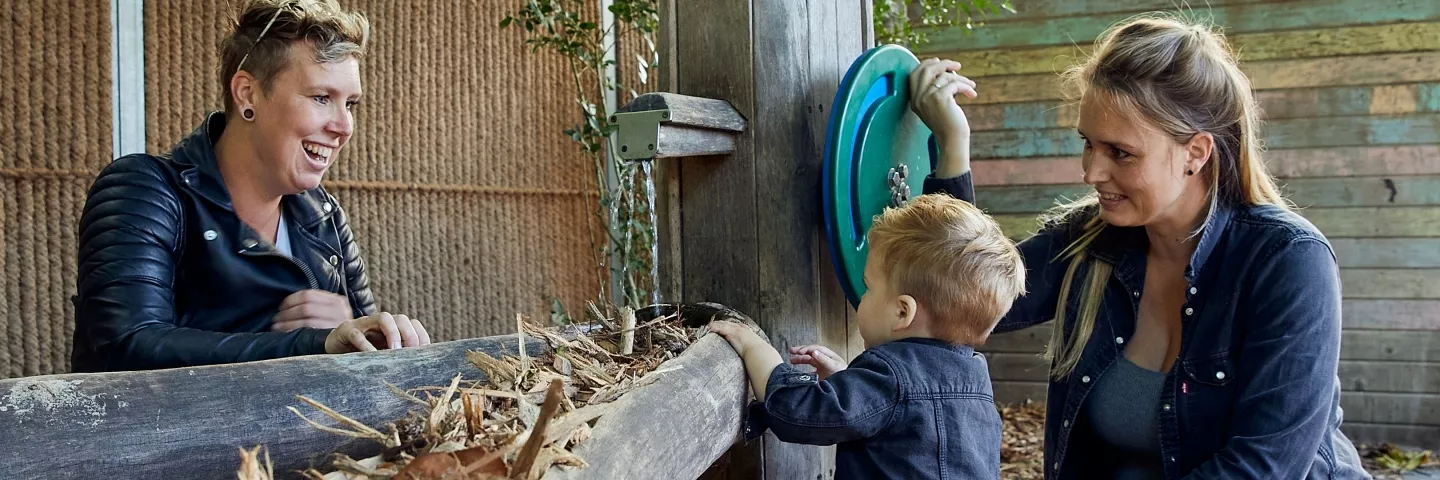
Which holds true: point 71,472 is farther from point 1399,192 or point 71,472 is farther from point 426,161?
point 1399,192

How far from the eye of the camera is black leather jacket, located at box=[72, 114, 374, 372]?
6.97 ft

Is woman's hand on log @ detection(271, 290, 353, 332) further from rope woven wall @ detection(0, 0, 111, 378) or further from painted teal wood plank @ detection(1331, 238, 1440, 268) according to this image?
painted teal wood plank @ detection(1331, 238, 1440, 268)

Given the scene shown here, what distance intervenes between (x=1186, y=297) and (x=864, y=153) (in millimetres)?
767

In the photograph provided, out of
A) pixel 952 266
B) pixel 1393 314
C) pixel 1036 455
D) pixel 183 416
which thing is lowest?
pixel 1036 455

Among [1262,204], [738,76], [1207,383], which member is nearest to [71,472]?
[738,76]

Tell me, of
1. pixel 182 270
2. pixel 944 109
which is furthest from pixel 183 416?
pixel 944 109

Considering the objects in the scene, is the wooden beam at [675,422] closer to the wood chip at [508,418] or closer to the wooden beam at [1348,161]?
the wood chip at [508,418]

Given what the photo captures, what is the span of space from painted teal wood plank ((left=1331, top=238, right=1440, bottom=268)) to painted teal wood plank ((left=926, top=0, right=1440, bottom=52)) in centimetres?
112

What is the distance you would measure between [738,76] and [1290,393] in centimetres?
128

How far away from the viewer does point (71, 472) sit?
1.47 metres

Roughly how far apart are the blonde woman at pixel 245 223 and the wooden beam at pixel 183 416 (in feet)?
0.94

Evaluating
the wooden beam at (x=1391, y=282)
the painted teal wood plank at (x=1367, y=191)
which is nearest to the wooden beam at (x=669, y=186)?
the painted teal wood plank at (x=1367, y=191)

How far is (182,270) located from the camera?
7.84 ft

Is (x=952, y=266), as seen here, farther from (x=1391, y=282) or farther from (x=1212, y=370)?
(x=1391, y=282)
